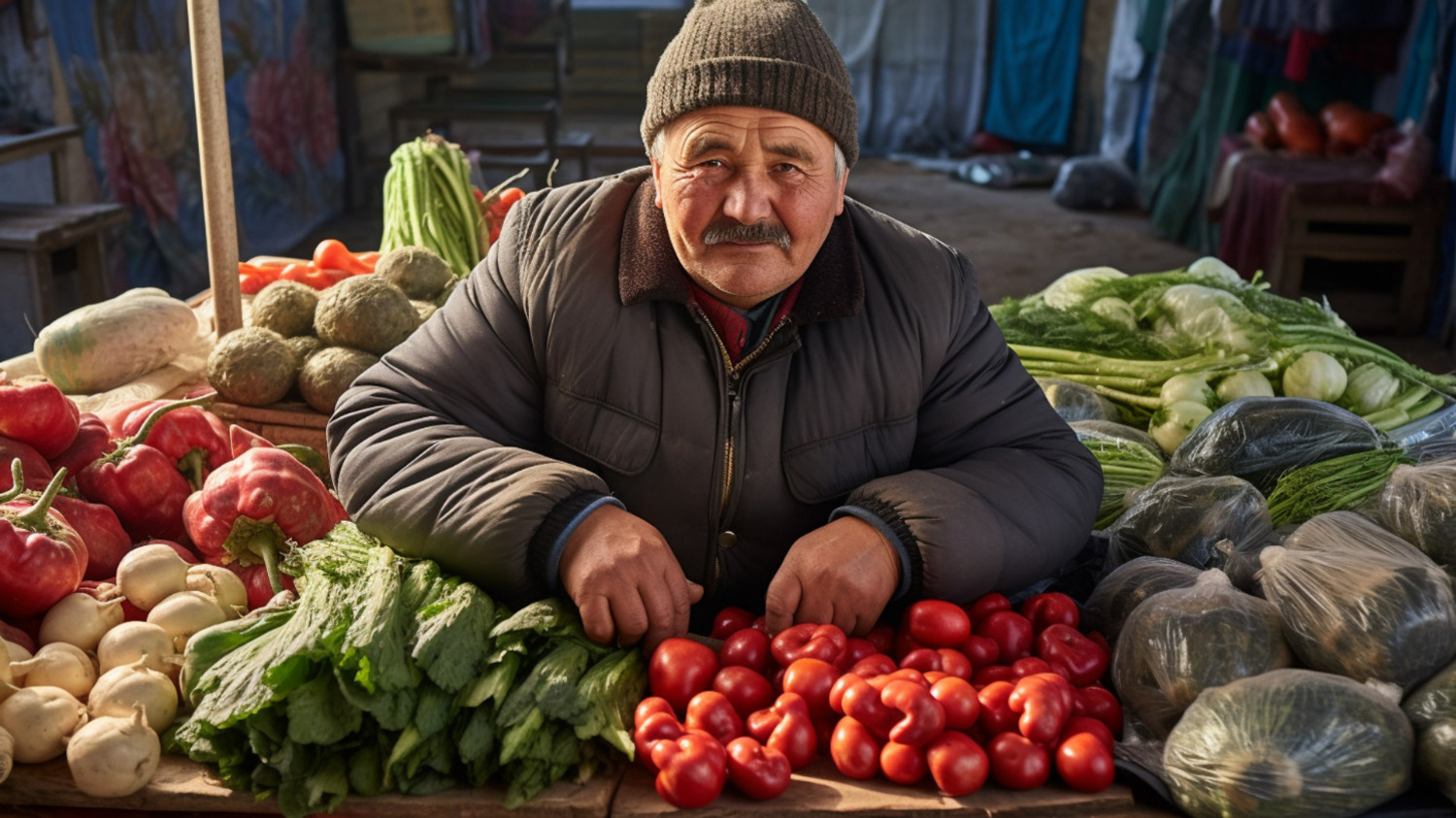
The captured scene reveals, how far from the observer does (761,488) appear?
7.30ft

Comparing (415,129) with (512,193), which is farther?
(415,129)

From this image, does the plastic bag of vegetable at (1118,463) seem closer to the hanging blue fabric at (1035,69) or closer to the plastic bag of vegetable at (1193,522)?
the plastic bag of vegetable at (1193,522)

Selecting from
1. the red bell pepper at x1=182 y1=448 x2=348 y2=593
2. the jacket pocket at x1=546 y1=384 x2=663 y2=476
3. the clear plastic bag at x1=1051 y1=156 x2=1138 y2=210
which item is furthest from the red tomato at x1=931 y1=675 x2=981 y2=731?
the clear plastic bag at x1=1051 y1=156 x2=1138 y2=210

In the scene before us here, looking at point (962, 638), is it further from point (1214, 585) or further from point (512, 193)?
point (512, 193)

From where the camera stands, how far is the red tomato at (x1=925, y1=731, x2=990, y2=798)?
1.70m

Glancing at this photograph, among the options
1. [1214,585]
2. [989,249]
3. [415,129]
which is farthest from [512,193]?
[415,129]

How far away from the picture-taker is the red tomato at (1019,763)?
1.72m

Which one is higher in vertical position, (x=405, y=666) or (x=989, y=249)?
(x=405, y=666)

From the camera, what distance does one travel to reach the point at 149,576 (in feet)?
7.04

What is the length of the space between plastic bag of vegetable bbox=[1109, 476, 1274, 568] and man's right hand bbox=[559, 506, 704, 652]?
3.51 feet

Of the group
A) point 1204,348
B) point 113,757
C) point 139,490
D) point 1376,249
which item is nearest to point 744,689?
point 113,757

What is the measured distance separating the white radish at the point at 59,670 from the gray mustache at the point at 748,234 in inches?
48.4

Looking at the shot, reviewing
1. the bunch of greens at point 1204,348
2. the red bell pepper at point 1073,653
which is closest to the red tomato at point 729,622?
the red bell pepper at point 1073,653

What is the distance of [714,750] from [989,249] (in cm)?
868
